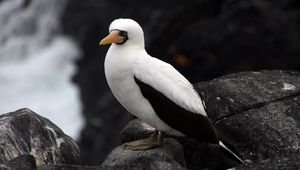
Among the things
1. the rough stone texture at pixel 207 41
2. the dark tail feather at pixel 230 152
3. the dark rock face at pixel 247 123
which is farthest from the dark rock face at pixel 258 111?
the rough stone texture at pixel 207 41

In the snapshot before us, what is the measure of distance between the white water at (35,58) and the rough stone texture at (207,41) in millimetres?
2967

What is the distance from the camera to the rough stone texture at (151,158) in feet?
21.7

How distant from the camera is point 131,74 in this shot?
6.98 meters

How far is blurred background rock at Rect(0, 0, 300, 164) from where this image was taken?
16656 mm

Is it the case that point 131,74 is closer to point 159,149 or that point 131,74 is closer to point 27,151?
point 159,149

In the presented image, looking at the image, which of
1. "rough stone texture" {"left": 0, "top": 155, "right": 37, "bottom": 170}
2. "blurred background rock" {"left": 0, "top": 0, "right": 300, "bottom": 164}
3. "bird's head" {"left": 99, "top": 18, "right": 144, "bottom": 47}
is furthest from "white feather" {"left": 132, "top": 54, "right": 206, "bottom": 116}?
"blurred background rock" {"left": 0, "top": 0, "right": 300, "bottom": 164}

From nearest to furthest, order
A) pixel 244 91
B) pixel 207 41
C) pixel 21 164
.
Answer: pixel 21 164, pixel 244 91, pixel 207 41

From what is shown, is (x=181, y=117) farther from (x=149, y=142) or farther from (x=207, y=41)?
(x=207, y=41)

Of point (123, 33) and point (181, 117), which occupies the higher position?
point (123, 33)

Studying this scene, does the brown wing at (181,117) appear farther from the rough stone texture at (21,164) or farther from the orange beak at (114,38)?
the rough stone texture at (21,164)

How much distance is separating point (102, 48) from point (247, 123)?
1169 cm

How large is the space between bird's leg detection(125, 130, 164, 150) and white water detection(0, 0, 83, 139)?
1356cm

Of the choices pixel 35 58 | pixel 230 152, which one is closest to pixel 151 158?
pixel 230 152

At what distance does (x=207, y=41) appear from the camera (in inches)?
649
